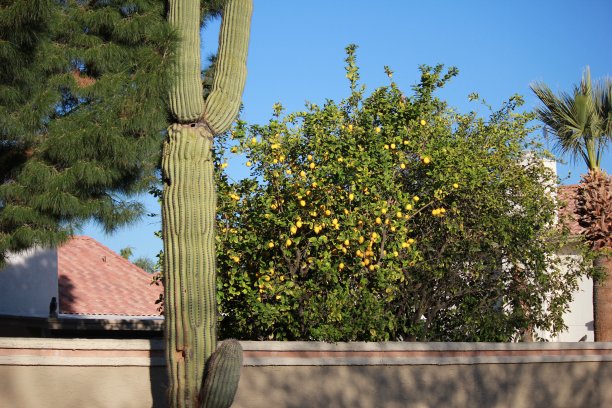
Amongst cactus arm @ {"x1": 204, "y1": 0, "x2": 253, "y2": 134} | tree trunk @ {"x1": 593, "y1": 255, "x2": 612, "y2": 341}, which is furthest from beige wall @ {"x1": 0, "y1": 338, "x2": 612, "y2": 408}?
cactus arm @ {"x1": 204, "y1": 0, "x2": 253, "y2": 134}

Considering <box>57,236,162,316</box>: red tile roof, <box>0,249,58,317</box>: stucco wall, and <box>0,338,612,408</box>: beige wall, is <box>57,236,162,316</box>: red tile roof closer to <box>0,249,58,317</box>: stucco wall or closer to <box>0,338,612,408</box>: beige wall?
<box>0,249,58,317</box>: stucco wall

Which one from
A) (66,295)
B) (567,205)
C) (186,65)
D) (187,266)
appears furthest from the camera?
(66,295)

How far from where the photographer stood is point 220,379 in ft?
29.1

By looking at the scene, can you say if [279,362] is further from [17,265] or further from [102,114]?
[17,265]

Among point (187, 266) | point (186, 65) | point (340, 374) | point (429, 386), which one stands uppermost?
point (186, 65)

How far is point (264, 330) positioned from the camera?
39.7 feet

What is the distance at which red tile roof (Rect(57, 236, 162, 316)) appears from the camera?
943 inches

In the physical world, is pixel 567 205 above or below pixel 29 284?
above

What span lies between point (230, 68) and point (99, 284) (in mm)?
17402

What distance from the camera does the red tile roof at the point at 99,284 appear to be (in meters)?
24.0

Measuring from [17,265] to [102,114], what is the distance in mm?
10910

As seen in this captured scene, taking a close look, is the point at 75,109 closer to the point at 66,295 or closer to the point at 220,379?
the point at 220,379

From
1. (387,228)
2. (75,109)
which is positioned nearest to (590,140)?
(387,228)

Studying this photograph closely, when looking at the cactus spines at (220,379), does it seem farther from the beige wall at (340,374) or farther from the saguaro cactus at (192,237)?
the beige wall at (340,374)
